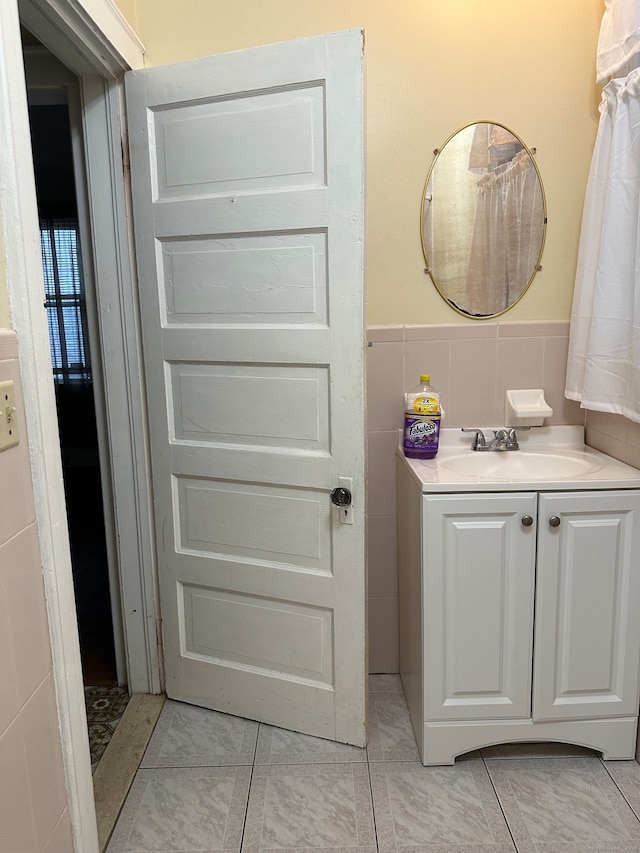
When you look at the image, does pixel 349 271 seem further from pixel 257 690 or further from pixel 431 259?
pixel 257 690

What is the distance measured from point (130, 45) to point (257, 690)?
80.6 inches

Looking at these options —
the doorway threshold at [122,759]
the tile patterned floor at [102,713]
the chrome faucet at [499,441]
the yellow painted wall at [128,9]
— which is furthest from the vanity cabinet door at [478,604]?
the yellow painted wall at [128,9]

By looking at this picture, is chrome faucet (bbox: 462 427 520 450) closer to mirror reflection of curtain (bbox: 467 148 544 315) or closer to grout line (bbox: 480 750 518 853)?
mirror reflection of curtain (bbox: 467 148 544 315)

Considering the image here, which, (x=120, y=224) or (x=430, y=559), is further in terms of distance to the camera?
(x=120, y=224)

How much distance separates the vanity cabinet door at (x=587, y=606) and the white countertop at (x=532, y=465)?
4 cm

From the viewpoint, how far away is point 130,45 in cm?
179

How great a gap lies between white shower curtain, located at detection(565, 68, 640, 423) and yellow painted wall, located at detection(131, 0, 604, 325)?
154 millimetres

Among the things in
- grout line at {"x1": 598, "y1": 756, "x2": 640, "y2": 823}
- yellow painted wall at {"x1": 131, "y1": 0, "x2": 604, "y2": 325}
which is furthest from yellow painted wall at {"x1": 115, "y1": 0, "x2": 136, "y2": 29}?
grout line at {"x1": 598, "y1": 756, "x2": 640, "y2": 823}

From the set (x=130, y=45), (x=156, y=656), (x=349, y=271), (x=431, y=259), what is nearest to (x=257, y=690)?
(x=156, y=656)

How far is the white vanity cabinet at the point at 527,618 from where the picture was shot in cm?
167

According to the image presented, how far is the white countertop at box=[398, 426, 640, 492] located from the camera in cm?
166

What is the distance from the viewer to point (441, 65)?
194cm

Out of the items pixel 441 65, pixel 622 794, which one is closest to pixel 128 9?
pixel 441 65

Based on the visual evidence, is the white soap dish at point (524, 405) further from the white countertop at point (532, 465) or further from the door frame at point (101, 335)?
the door frame at point (101, 335)
